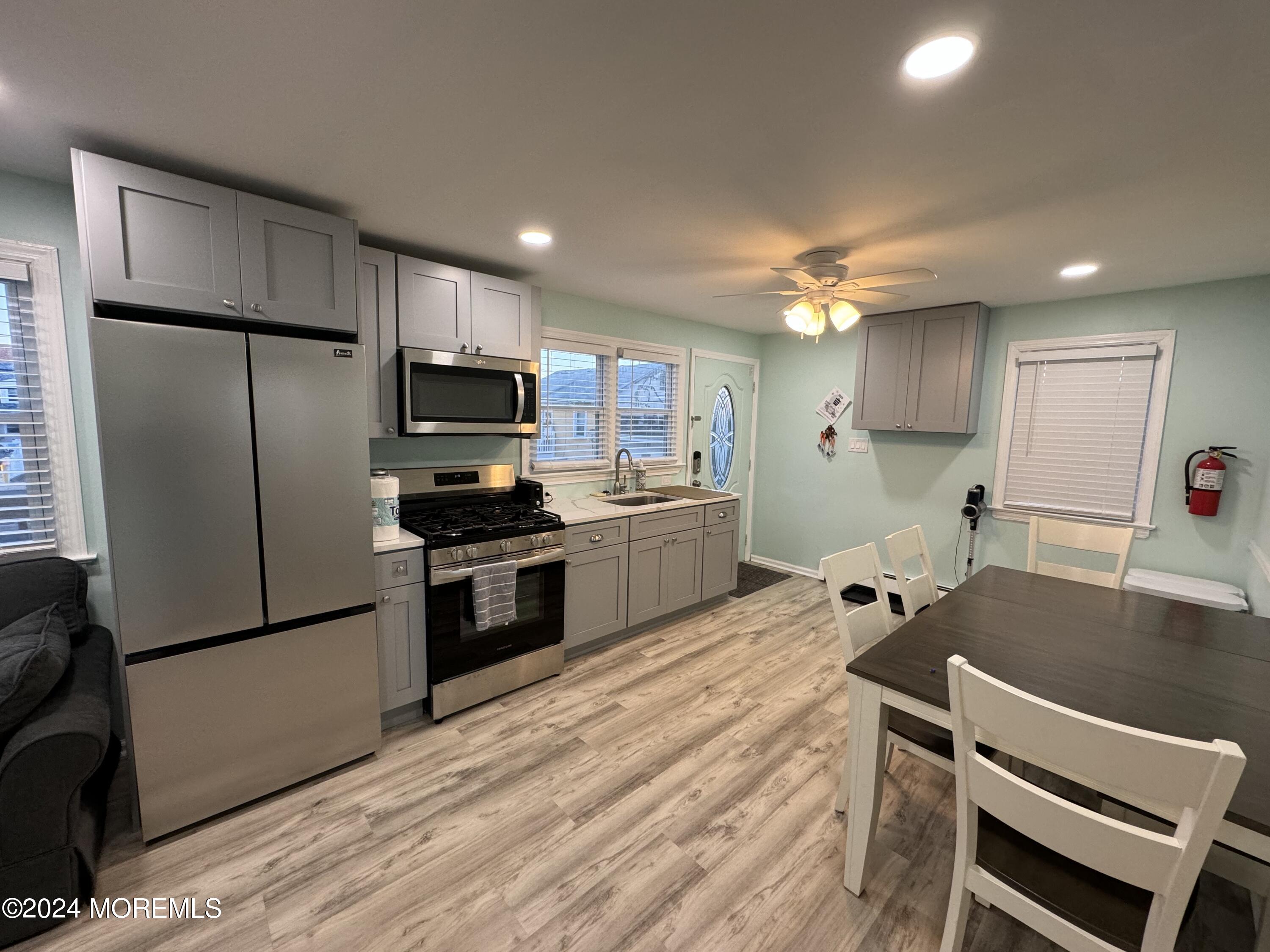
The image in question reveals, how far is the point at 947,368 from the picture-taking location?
146 inches

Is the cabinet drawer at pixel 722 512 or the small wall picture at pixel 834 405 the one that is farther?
the small wall picture at pixel 834 405

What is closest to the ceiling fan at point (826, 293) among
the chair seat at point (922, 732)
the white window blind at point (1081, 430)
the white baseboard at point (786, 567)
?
the chair seat at point (922, 732)

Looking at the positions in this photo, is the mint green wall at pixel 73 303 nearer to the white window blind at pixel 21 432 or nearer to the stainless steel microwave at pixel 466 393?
the white window blind at pixel 21 432

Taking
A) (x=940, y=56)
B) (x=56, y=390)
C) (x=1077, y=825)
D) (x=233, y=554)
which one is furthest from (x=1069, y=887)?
(x=56, y=390)

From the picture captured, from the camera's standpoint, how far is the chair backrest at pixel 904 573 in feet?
7.44

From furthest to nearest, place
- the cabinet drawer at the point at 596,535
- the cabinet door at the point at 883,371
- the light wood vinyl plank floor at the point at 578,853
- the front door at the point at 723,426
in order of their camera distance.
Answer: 1. the front door at the point at 723,426
2. the cabinet door at the point at 883,371
3. the cabinet drawer at the point at 596,535
4. the light wood vinyl plank floor at the point at 578,853

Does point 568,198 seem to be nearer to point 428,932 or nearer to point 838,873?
point 428,932


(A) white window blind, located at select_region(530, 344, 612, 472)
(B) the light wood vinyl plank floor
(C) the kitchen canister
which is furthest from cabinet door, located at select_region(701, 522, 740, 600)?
(C) the kitchen canister

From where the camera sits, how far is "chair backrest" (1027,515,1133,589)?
101 inches

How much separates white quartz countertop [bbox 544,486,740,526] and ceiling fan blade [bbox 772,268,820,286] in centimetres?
169

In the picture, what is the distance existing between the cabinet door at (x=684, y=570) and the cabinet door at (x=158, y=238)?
2.79 meters

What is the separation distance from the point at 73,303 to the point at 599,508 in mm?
2610

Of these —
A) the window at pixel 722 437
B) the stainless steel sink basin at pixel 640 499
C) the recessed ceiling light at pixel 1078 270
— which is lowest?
the stainless steel sink basin at pixel 640 499

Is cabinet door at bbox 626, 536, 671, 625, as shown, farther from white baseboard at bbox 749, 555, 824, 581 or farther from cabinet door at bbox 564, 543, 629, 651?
white baseboard at bbox 749, 555, 824, 581
